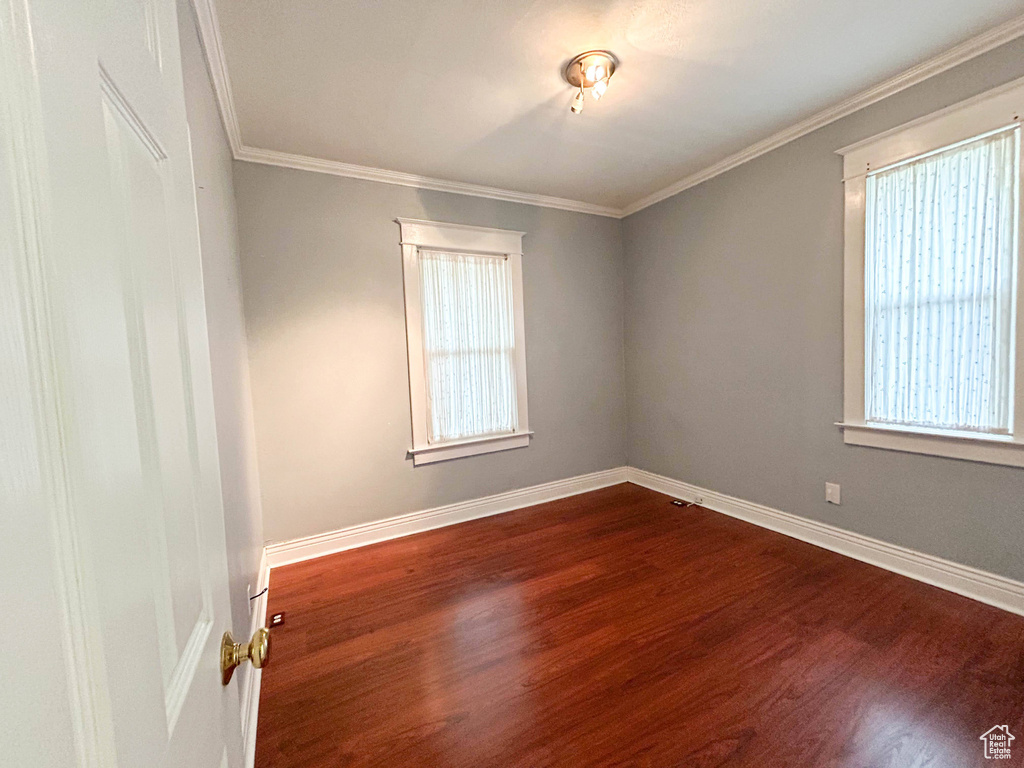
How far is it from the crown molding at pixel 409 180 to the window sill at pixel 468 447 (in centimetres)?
192

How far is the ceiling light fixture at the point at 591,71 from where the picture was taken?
1.94 m

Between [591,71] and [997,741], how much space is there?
9.54 ft

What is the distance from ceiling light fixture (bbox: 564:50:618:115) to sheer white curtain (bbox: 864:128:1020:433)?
1.60m

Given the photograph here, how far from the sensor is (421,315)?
314 cm

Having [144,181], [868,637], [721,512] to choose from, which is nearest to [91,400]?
[144,181]

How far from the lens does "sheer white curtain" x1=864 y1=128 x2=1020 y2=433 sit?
1951 mm

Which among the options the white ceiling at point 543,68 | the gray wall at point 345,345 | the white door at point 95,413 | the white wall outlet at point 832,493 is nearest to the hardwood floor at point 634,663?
the white wall outlet at point 832,493

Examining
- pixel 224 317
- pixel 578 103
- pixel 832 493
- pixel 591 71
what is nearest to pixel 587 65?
pixel 591 71

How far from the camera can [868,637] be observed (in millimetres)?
1838

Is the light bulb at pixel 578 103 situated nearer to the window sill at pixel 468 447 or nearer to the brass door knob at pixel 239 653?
the window sill at pixel 468 447

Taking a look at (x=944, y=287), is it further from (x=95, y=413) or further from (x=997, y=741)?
(x=95, y=413)

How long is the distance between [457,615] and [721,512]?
219 centimetres

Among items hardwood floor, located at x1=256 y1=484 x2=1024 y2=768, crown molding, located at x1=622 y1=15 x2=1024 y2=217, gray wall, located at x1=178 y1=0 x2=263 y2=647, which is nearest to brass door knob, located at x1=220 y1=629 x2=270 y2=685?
gray wall, located at x1=178 y1=0 x2=263 y2=647

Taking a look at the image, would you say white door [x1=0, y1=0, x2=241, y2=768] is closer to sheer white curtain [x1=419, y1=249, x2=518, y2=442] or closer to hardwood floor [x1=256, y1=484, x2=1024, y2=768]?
hardwood floor [x1=256, y1=484, x2=1024, y2=768]
